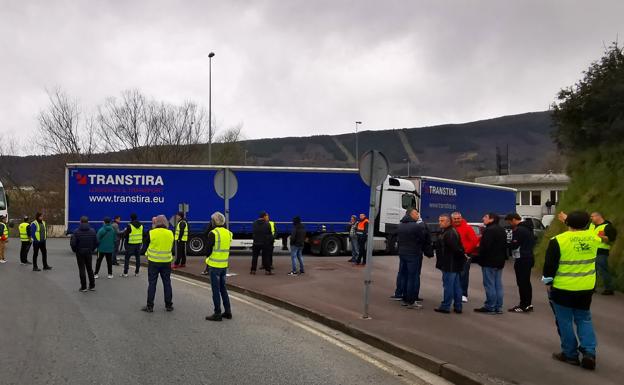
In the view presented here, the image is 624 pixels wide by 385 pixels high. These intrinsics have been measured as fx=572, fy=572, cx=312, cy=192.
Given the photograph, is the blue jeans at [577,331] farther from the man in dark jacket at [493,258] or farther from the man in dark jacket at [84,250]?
the man in dark jacket at [84,250]

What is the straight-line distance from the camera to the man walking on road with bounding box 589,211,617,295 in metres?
11.0

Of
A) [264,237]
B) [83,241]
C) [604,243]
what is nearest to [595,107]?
[604,243]

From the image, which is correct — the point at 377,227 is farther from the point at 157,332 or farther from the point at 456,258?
the point at 157,332

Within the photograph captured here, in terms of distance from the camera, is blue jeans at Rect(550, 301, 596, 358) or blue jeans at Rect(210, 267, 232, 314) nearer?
blue jeans at Rect(550, 301, 596, 358)

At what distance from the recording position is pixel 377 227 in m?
23.1

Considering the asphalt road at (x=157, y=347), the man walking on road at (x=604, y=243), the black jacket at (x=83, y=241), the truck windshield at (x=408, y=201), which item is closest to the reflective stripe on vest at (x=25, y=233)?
the black jacket at (x=83, y=241)

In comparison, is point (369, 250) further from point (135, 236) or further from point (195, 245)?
point (195, 245)

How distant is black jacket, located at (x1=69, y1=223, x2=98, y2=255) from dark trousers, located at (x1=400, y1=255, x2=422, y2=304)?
6.58 metres

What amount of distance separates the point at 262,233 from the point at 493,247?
7.03 metres

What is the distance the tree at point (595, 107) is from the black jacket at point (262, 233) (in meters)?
9.33

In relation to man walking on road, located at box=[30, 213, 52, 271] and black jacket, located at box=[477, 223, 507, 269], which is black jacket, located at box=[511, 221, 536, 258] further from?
man walking on road, located at box=[30, 213, 52, 271]

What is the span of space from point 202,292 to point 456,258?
222 inches

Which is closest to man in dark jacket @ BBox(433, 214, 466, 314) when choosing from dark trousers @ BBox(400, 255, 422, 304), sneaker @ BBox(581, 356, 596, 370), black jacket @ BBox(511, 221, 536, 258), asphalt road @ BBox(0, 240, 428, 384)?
dark trousers @ BBox(400, 255, 422, 304)

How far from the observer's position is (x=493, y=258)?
30.7 feet
